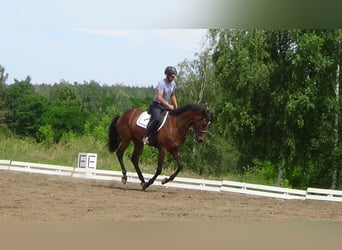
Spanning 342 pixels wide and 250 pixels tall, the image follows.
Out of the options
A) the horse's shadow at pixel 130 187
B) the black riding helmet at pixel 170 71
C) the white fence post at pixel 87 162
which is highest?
the black riding helmet at pixel 170 71

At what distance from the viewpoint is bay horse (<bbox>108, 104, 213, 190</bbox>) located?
16.1ft

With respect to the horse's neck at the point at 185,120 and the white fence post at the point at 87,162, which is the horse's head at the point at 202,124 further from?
the white fence post at the point at 87,162

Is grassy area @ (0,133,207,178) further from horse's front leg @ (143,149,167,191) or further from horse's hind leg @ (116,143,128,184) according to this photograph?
horse's front leg @ (143,149,167,191)

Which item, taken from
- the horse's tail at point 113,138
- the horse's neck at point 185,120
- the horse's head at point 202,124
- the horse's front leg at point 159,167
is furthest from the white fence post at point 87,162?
the horse's head at point 202,124

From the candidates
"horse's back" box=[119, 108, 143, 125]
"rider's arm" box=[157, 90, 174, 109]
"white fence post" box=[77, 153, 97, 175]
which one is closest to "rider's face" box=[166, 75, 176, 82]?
"rider's arm" box=[157, 90, 174, 109]

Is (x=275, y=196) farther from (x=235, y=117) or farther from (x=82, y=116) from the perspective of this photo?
(x=235, y=117)

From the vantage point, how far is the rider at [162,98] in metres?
4.61

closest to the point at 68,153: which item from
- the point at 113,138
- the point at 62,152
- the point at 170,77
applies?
the point at 62,152

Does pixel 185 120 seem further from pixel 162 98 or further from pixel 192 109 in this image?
pixel 162 98

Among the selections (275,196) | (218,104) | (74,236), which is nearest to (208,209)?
(275,196)

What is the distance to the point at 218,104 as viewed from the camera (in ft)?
25.4

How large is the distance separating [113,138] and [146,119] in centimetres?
45

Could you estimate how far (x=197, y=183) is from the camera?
5590 millimetres

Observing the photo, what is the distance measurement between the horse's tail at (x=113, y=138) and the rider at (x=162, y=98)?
0.41 meters
